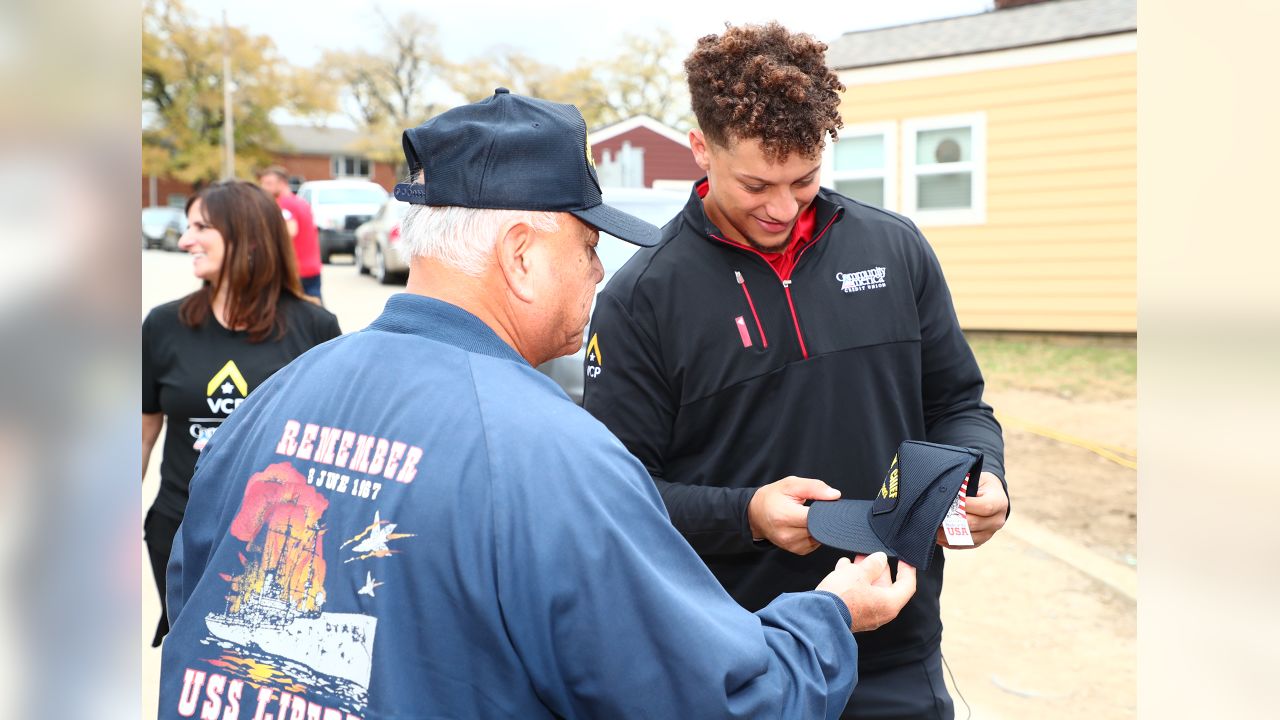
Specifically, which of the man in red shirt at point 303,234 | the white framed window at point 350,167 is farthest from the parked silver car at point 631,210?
the white framed window at point 350,167

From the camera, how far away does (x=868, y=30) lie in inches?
645

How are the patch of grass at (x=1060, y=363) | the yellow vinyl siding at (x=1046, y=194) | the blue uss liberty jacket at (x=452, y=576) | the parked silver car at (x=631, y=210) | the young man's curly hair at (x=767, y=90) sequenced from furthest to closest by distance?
the yellow vinyl siding at (x=1046, y=194) < the patch of grass at (x=1060, y=363) < the parked silver car at (x=631, y=210) < the young man's curly hair at (x=767, y=90) < the blue uss liberty jacket at (x=452, y=576)

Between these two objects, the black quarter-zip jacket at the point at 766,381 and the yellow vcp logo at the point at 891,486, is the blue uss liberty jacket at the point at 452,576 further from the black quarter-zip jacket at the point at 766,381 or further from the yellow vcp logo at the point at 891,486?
the black quarter-zip jacket at the point at 766,381

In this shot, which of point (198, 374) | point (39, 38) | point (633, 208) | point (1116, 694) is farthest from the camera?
point (633, 208)

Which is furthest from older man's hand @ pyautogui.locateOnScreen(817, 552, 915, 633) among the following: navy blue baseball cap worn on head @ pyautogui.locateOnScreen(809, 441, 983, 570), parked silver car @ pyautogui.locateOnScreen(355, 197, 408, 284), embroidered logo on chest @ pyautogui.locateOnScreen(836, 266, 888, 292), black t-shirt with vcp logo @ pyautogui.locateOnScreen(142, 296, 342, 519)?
parked silver car @ pyautogui.locateOnScreen(355, 197, 408, 284)

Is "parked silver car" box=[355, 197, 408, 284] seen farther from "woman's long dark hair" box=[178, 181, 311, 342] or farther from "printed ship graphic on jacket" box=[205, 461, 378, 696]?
"printed ship graphic on jacket" box=[205, 461, 378, 696]

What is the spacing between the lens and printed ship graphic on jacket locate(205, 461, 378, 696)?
53.7 inches

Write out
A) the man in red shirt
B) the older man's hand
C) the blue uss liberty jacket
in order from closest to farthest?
1. the blue uss liberty jacket
2. the older man's hand
3. the man in red shirt

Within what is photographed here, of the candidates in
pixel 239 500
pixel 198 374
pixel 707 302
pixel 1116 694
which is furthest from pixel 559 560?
pixel 1116 694

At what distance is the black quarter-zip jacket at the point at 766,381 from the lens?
251 centimetres

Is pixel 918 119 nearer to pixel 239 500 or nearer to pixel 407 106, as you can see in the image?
pixel 239 500

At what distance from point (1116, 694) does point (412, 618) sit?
4.14 metres

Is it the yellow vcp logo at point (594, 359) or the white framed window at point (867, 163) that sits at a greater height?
the white framed window at point (867, 163)

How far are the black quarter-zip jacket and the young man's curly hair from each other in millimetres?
264
